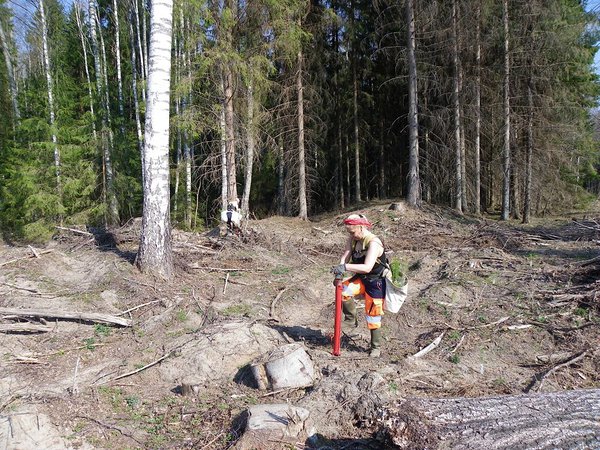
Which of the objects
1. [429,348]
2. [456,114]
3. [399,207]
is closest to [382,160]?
[456,114]

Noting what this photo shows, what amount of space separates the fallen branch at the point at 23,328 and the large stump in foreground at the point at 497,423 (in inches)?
194

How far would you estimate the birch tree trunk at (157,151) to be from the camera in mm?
7020

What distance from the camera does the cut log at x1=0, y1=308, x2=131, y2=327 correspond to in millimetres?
5844

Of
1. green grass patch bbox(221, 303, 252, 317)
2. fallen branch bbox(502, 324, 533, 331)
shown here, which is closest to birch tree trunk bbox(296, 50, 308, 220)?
green grass patch bbox(221, 303, 252, 317)

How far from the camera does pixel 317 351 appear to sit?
525 centimetres

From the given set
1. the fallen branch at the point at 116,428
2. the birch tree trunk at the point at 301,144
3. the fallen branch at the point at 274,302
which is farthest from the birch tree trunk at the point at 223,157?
the fallen branch at the point at 116,428

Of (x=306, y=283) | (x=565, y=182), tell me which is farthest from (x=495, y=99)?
(x=306, y=283)

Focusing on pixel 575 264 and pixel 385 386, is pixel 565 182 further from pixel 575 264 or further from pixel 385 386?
pixel 385 386

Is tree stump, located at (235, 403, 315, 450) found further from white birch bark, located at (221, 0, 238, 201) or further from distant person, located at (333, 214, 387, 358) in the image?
white birch bark, located at (221, 0, 238, 201)

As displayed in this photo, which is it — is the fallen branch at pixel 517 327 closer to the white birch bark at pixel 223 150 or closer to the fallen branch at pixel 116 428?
the fallen branch at pixel 116 428

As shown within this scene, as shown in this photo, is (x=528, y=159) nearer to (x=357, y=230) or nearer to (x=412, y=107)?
(x=412, y=107)

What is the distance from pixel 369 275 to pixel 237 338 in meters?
1.88

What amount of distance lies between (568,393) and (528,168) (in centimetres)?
1655

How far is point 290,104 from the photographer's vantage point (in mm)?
16812
